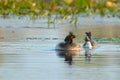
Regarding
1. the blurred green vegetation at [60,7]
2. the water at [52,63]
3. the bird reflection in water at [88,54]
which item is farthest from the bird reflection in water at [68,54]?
the blurred green vegetation at [60,7]

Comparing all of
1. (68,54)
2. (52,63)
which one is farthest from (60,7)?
(68,54)

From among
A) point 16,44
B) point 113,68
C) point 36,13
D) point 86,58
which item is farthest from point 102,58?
point 36,13

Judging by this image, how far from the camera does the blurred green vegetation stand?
3160 millimetres

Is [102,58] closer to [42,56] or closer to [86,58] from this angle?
[86,58]

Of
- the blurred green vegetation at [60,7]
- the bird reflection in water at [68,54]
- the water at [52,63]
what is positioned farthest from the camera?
the bird reflection in water at [68,54]

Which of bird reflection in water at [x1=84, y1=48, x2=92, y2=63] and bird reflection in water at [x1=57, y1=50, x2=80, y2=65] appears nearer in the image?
bird reflection in water at [x1=84, y1=48, x2=92, y2=63]

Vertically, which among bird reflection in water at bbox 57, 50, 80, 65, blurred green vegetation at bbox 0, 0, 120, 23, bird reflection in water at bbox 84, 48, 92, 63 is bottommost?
bird reflection in water at bbox 57, 50, 80, 65

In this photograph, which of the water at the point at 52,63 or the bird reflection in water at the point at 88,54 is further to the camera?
the bird reflection in water at the point at 88,54

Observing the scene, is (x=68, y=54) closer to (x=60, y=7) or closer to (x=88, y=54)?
(x=88, y=54)

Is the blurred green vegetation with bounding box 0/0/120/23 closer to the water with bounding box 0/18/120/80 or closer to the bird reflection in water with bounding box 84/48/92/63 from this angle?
the water with bounding box 0/18/120/80

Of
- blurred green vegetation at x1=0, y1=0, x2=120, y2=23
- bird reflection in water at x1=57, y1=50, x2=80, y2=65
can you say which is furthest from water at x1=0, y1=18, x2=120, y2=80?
blurred green vegetation at x1=0, y1=0, x2=120, y2=23

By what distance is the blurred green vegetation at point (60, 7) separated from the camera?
3.16 m

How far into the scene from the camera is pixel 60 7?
133 inches

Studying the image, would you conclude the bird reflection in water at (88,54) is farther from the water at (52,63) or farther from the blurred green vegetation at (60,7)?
the blurred green vegetation at (60,7)
